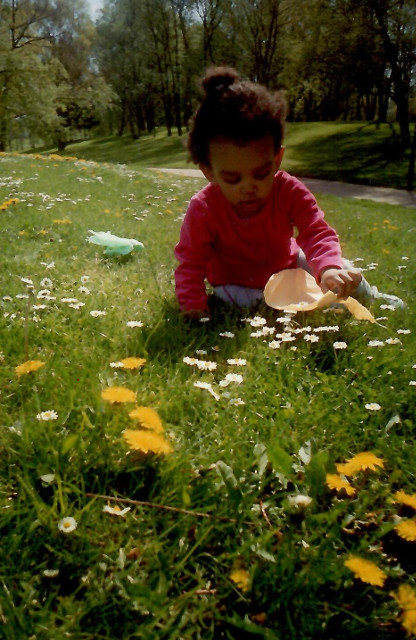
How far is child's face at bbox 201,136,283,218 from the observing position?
7.65 feet

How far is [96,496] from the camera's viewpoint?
1.23 metres

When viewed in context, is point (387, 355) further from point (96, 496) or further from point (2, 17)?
point (2, 17)

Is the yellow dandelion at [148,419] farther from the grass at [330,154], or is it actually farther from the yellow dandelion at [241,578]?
the grass at [330,154]

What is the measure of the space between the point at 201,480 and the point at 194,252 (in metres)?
1.61

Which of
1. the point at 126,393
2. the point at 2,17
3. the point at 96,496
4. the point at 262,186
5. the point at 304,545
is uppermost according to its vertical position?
the point at 2,17

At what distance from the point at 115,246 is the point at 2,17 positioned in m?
34.0

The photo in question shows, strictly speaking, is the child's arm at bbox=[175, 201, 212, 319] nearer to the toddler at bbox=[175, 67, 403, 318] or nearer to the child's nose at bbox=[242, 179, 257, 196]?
the toddler at bbox=[175, 67, 403, 318]

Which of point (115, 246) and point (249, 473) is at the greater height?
point (115, 246)

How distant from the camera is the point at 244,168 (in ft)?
7.81

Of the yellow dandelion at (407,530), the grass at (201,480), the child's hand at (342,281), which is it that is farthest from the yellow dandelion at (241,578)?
the child's hand at (342,281)

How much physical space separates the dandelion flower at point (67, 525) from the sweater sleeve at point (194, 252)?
5.14 ft

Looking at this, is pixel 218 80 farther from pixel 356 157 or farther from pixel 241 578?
pixel 356 157

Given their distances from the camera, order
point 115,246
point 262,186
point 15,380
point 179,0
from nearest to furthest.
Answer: point 15,380
point 262,186
point 115,246
point 179,0

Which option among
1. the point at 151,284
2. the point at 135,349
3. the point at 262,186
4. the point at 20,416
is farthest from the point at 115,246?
the point at 20,416
